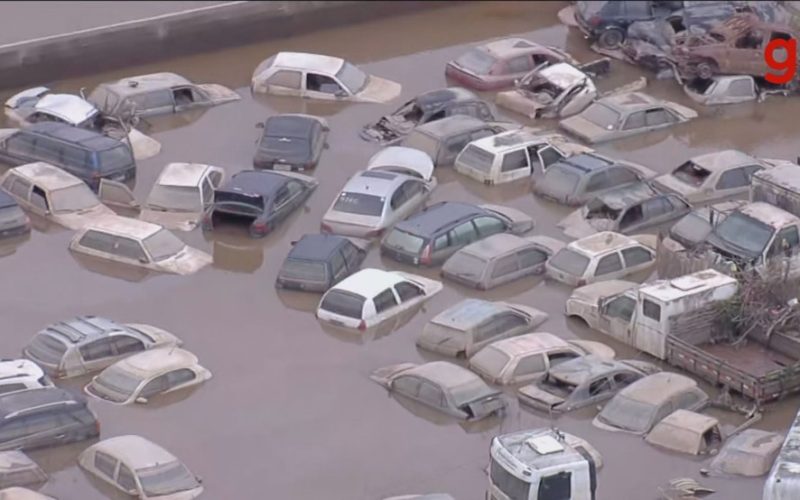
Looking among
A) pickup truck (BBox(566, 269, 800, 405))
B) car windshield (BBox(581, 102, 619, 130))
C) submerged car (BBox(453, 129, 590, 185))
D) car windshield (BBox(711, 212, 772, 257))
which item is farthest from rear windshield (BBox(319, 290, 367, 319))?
car windshield (BBox(581, 102, 619, 130))

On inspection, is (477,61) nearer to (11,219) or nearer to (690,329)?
(11,219)

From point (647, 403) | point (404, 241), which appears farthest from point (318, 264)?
point (647, 403)

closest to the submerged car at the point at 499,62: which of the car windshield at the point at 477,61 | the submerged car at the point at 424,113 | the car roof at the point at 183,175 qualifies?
the car windshield at the point at 477,61

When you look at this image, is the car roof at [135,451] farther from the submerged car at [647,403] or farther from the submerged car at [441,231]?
the submerged car at [441,231]

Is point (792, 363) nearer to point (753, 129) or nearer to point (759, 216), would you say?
point (759, 216)

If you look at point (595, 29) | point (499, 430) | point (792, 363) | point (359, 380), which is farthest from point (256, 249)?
point (595, 29)

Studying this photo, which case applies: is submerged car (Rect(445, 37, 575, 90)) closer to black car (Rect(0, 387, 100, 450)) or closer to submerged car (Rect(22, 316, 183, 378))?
submerged car (Rect(22, 316, 183, 378))
